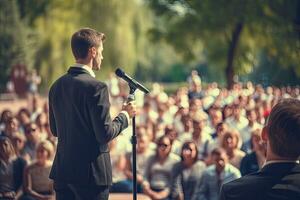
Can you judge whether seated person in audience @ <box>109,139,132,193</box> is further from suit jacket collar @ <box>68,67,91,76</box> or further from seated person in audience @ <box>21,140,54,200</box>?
suit jacket collar @ <box>68,67,91,76</box>

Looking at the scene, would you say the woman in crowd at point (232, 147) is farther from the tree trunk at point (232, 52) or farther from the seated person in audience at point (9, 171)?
the tree trunk at point (232, 52)

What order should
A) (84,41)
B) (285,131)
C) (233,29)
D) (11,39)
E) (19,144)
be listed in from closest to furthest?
Result: 1. (285,131)
2. (84,41)
3. (19,144)
4. (11,39)
5. (233,29)

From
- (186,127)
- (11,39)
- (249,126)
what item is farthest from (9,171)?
(11,39)

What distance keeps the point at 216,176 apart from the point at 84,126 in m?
3.59

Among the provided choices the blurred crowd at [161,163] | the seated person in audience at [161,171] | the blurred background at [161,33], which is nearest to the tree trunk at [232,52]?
the blurred background at [161,33]

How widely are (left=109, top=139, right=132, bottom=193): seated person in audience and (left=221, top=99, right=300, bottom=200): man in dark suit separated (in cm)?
531

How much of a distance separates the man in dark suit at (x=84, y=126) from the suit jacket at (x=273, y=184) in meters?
1.50

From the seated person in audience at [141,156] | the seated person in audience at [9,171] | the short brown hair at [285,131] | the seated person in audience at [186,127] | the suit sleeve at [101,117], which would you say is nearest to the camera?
the short brown hair at [285,131]

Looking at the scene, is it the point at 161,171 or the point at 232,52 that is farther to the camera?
the point at 232,52

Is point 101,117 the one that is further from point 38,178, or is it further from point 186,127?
point 186,127

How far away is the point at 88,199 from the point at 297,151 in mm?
1856

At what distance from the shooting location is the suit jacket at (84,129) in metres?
4.16

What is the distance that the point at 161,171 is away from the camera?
8.37 metres

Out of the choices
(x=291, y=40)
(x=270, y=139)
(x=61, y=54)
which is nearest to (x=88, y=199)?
(x=270, y=139)
